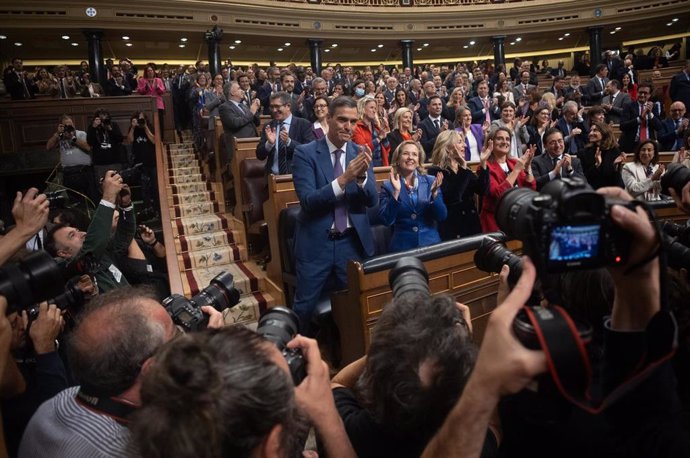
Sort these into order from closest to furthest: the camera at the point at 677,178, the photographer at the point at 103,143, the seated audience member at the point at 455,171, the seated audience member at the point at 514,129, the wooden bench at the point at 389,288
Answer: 1. the camera at the point at 677,178
2. the wooden bench at the point at 389,288
3. the seated audience member at the point at 455,171
4. the seated audience member at the point at 514,129
5. the photographer at the point at 103,143

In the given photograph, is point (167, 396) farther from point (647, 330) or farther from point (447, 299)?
point (647, 330)

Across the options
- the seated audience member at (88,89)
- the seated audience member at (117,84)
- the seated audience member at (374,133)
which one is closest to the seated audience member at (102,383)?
the seated audience member at (374,133)

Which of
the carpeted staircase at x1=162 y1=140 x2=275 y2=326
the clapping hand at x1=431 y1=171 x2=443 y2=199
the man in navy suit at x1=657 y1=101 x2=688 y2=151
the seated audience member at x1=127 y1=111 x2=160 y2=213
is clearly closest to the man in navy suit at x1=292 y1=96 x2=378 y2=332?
the clapping hand at x1=431 y1=171 x2=443 y2=199

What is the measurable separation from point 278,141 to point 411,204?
1.28 meters

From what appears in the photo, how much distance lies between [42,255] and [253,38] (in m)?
12.1

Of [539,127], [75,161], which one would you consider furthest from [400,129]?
[75,161]

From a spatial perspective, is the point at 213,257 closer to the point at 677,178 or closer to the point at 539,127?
the point at 539,127

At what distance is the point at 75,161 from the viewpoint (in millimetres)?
5152

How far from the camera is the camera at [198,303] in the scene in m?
1.13

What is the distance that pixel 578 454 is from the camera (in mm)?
746

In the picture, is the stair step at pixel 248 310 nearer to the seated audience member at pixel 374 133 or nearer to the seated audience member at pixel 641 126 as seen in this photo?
the seated audience member at pixel 374 133

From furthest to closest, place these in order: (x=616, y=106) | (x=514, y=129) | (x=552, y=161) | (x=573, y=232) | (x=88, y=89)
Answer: (x=88, y=89) < (x=616, y=106) < (x=514, y=129) < (x=552, y=161) < (x=573, y=232)

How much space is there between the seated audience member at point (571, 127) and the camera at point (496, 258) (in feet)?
11.1

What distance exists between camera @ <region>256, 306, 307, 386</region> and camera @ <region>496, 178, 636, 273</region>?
0.42 meters
